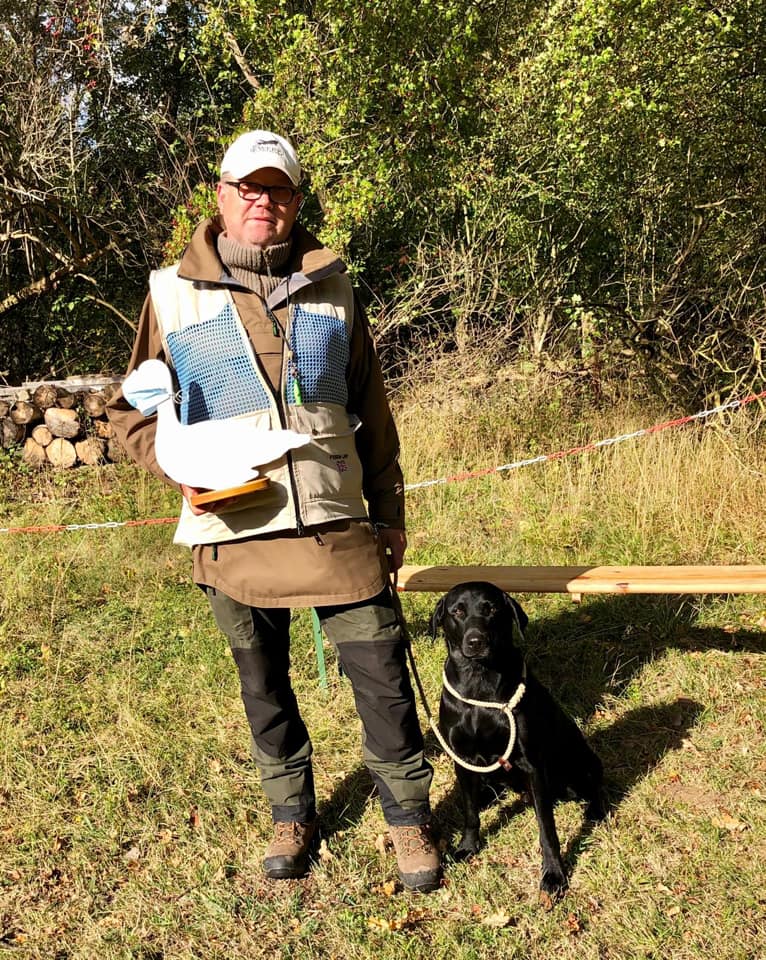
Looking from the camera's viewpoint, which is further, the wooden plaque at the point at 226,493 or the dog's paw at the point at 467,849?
the dog's paw at the point at 467,849

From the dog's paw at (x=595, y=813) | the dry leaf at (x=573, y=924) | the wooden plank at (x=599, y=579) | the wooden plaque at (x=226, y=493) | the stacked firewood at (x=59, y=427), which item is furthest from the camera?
the stacked firewood at (x=59, y=427)

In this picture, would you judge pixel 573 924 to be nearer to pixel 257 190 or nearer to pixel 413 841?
pixel 413 841

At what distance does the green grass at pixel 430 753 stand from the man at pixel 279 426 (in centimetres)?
34

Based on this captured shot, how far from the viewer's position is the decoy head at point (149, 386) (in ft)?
8.01

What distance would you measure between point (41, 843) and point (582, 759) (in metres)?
1.94

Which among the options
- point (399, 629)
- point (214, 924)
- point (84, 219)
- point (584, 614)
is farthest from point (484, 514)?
point (84, 219)

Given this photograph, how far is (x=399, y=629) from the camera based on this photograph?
108 inches

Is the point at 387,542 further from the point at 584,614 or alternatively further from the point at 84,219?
the point at 84,219

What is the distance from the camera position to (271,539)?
2.53 metres

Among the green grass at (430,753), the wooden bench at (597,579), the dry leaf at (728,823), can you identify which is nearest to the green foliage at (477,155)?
the green grass at (430,753)

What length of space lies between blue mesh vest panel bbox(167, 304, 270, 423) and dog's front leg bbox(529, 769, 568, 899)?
56.9 inches

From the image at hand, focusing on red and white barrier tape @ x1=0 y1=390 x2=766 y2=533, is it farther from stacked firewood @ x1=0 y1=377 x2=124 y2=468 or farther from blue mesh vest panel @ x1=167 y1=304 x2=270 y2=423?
blue mesh vest panel @ x1=167 y1=304 x2=270 y2=423

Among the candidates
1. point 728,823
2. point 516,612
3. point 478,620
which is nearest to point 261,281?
point 478,620

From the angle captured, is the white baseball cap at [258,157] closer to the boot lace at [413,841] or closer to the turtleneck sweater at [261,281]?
the turtleneck sweater at [261,281]
